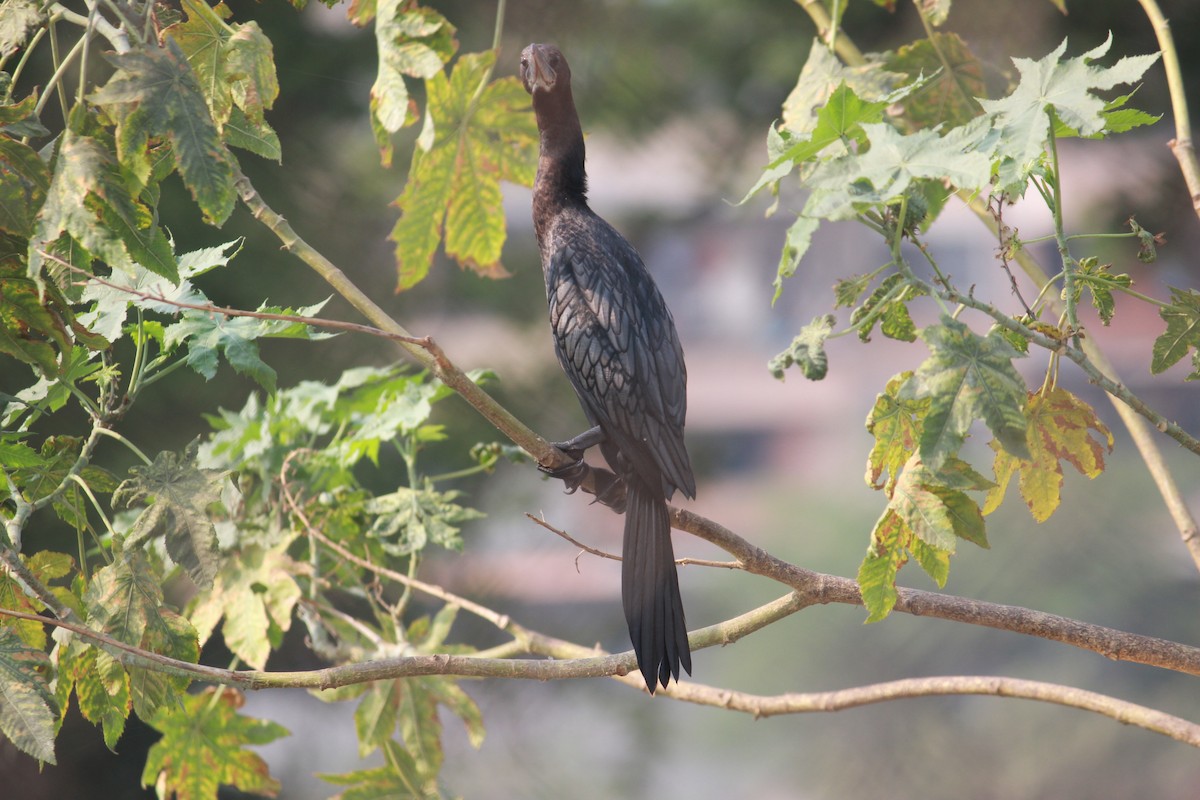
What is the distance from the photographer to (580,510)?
7.22 feet

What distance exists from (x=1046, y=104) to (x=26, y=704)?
0.60m

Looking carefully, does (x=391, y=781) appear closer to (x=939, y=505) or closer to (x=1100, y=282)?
(x=939, y=505)

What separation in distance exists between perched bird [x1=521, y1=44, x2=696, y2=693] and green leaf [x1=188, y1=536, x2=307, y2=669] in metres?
0.32

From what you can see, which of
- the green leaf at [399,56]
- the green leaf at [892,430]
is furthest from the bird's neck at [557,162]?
the green leaf at [892,430]

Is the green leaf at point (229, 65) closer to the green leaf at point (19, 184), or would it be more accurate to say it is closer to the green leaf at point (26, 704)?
the green leaf at point (19, 184)

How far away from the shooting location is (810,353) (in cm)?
59

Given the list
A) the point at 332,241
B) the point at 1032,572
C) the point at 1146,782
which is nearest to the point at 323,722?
the point at 332,241

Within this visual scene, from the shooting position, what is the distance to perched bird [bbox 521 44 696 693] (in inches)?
29.9

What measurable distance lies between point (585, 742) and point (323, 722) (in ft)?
1.74

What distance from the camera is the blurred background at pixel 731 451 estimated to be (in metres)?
1.80

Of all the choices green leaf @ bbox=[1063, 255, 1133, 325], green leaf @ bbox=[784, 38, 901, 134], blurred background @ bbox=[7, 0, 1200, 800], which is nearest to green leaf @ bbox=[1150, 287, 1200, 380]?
green leaf @ bbox=[1063, 255, 1133, 325]

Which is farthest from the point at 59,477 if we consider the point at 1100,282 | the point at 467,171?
the point at 1100,282

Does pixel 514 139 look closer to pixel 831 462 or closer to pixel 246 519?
pixel 246 519

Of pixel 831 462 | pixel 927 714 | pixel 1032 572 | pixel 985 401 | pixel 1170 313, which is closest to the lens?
pixel 985 401
